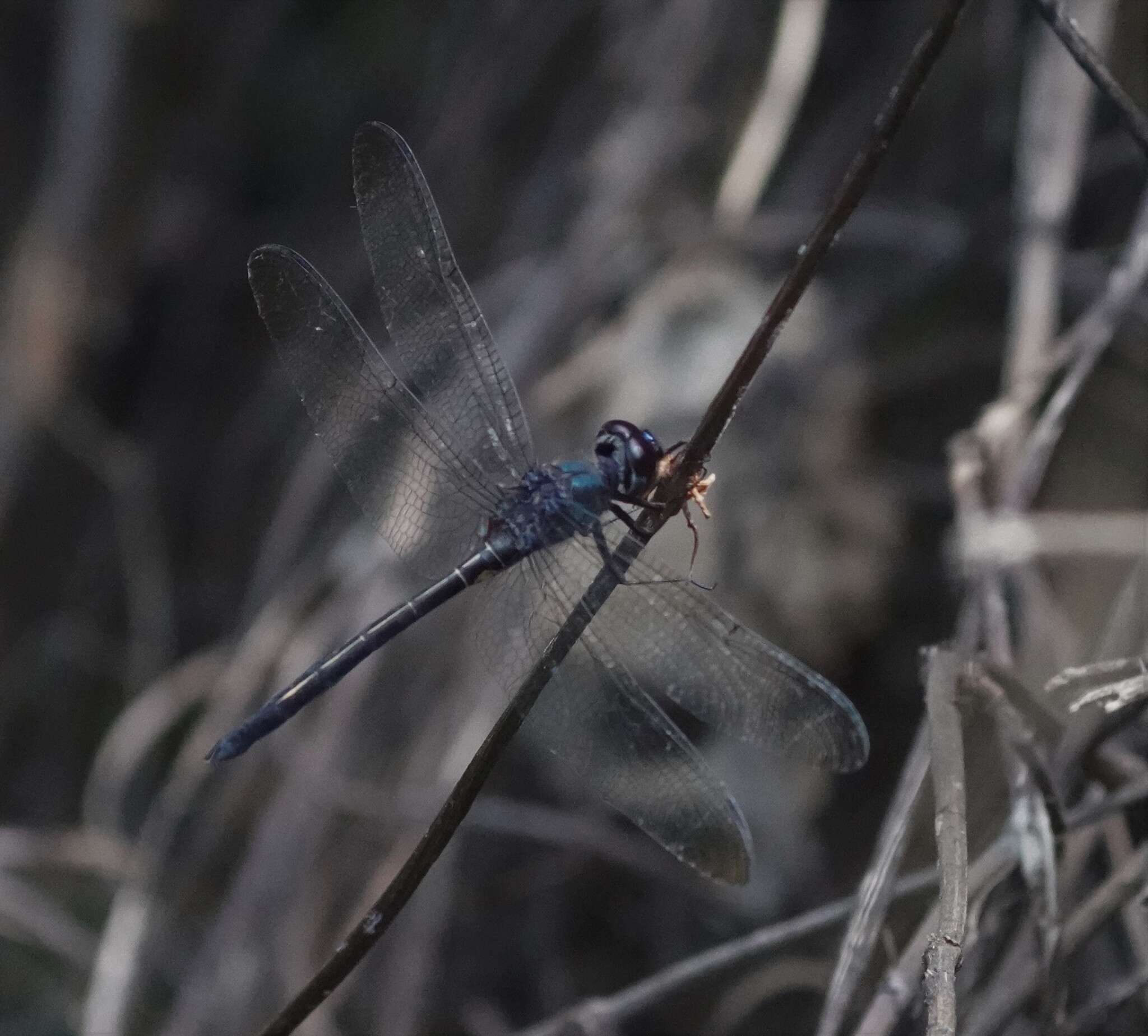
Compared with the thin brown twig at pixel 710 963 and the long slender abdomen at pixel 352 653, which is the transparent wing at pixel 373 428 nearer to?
the long slender abdomen at pixel 352 653

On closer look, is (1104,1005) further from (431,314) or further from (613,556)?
(431,314)

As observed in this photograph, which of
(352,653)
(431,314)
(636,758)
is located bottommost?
(636,758)

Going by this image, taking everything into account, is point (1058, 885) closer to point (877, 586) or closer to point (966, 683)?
point (966, 683)

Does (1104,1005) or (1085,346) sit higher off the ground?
(1085,346)

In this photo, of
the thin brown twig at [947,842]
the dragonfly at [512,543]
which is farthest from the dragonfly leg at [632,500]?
the thin brown twig at [947,842]

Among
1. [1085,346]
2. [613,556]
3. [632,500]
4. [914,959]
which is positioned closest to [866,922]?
[914,959]

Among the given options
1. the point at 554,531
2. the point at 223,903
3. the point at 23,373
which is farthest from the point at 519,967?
the point at 23,373

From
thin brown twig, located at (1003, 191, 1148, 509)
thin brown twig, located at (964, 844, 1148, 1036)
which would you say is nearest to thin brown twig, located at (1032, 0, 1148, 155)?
thin brown twig, located at (1003, 191, 1148, 509)
